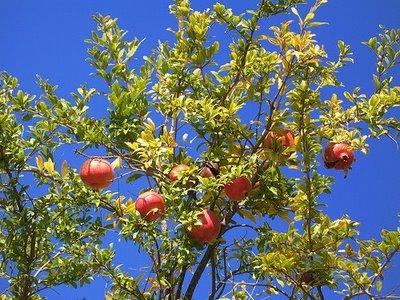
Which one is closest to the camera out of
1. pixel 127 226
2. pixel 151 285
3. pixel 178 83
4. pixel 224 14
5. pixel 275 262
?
pixel 127 226

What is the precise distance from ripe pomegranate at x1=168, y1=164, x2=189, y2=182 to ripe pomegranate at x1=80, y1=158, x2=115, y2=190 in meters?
0.28

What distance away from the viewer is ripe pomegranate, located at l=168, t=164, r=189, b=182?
8.62 feet

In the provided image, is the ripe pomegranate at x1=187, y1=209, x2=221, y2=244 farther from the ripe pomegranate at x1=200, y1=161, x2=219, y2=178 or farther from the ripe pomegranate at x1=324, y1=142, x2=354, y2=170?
the ripe pomegranate at x1=324, y1=142, x2=354, y2=170

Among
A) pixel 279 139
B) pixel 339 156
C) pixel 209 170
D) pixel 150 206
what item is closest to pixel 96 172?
pixel 150 206

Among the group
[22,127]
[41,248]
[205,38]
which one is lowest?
[41,248]

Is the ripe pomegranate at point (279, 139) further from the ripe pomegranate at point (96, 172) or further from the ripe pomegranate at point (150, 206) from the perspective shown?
the ripe pomegranate at point (96, 172)

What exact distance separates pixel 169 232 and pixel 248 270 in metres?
0.54

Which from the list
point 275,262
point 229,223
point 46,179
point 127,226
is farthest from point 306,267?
point 46,179

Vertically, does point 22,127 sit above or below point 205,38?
below

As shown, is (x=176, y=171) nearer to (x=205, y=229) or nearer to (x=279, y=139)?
(x=205, y=229)

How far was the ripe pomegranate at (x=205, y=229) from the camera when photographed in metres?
2.52

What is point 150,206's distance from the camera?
98.5 inches

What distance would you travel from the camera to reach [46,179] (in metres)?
2.93

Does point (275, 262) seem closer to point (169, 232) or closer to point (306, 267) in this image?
point (306, 267)
